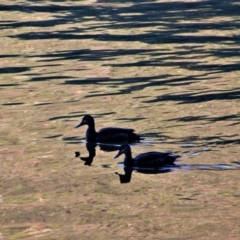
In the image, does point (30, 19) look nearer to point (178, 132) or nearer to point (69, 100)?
point (69, 100)

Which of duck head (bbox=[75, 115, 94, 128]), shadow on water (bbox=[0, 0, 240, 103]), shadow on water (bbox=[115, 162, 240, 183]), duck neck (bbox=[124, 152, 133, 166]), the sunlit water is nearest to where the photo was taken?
the sunlit water

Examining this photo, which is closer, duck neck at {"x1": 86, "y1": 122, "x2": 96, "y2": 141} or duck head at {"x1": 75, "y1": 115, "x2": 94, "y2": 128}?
duck neck at {"x1": 86, "y1": 122, "x2": 96, "y2": 141}

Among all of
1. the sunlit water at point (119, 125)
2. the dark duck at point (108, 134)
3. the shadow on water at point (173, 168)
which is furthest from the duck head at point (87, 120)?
the shadow on water at point (173, 168)

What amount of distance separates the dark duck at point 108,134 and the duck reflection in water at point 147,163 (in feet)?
3.76

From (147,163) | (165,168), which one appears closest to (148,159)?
(147,163)

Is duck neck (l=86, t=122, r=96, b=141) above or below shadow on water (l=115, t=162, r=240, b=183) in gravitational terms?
below

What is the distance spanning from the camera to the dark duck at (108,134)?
62.5ft

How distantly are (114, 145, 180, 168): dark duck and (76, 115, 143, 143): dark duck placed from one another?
1101 mm

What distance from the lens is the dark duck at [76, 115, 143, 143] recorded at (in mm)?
19062

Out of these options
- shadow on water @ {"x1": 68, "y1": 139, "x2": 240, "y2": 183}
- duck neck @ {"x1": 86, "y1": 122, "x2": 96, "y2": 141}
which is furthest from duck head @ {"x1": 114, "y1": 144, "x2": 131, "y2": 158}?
duck neck @ {"x1": 86, "y1": 122, "x2": 96, "y2": 141}

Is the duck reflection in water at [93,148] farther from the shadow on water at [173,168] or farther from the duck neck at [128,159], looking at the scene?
the shadow on water at [173,168]

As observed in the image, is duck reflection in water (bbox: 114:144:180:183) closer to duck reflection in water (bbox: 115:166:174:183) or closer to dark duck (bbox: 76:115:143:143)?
duck reflection in water (bbox: 115:166:174:183)

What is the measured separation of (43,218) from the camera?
578 inches

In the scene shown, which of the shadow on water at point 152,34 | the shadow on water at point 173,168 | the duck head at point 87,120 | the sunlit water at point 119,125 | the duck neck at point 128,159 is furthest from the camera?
the shadow on water at point 152,34
